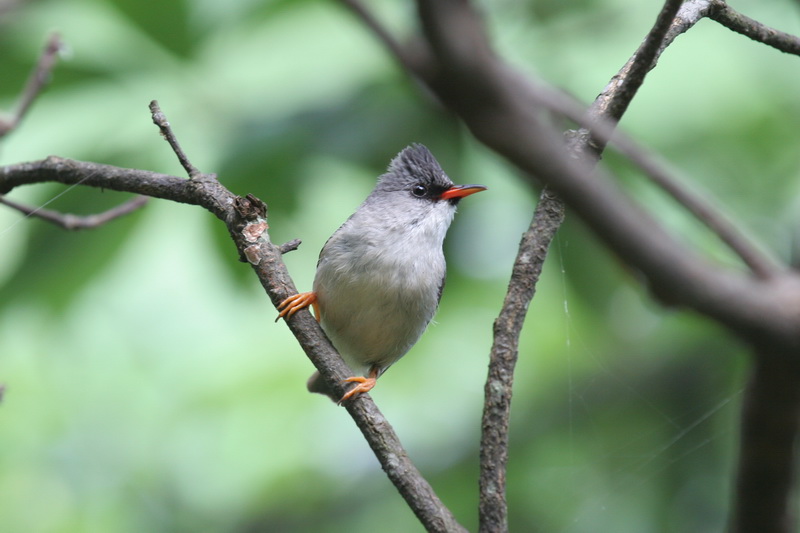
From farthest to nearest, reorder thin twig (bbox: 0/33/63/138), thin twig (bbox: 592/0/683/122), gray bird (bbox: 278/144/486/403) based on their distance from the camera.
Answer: gray bird (bbox: 278/144/486/403), thin twig (bbox: 0/33/63/138), thin twig (bbox: 592/0/683/122)

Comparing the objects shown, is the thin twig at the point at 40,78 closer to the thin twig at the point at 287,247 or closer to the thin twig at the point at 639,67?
the thin twig at the point at 287,247

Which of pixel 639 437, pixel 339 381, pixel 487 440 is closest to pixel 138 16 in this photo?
pixel 339 381

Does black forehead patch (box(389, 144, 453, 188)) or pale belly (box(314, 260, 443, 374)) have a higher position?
black forehead patch (box(389, 144, 453, 188))

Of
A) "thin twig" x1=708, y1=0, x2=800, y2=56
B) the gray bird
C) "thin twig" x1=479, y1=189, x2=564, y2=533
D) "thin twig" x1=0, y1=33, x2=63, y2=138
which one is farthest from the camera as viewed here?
the gray bird

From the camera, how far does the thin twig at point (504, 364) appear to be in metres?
1.80

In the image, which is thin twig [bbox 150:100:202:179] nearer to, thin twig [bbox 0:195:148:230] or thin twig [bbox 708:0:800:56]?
thin twig [bbox 0:195:148:230]

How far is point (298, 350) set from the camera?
4.98 meters

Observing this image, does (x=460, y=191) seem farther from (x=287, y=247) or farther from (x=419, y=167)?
(x=287, y=247)

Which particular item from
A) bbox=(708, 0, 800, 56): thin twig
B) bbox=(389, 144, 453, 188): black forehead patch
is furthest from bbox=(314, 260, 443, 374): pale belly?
bbox=(708, 0, 800, 56): thin twig

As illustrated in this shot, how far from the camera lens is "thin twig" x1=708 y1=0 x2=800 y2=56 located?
2.15m

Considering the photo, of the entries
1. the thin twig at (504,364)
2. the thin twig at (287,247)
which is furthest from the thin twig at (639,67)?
the thin twig at (287,247)

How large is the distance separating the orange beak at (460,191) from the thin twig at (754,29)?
144cm

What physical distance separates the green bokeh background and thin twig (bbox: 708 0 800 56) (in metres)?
0.81

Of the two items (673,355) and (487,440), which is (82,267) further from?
(673,355)
